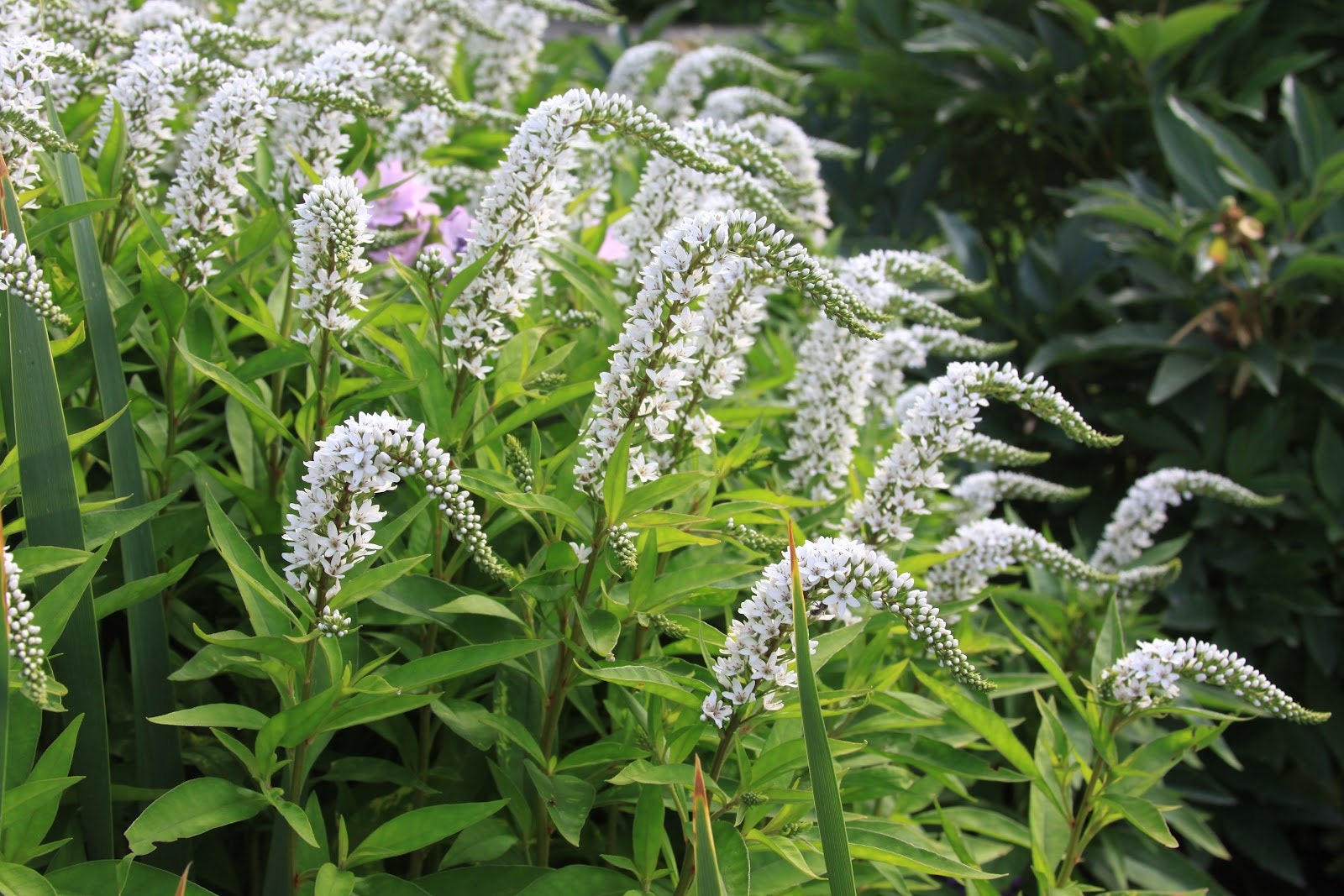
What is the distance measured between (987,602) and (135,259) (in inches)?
82.4

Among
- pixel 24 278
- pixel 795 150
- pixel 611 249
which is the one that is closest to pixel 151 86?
pixel 24 278

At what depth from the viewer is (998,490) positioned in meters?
2.71

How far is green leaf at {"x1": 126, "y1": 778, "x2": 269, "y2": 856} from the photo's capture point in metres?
1.39

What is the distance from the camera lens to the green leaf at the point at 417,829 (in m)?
1.54

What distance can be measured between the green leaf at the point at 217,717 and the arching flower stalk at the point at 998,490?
1.66m

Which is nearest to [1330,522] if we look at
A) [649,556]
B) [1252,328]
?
[1252,328]

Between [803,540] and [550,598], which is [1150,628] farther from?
[550,598]

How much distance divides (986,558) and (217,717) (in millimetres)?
1415

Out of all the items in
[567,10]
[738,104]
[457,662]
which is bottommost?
[457,662]

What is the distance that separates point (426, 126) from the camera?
2.63 m

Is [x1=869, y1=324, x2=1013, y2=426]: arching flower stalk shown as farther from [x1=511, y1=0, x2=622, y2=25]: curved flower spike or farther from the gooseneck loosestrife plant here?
[x1=511, y1=0, x2=622, y2=25]: curved flower spike

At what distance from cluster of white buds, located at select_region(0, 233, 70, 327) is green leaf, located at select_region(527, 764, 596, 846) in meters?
0.89

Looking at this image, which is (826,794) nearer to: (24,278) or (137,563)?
(137,563)

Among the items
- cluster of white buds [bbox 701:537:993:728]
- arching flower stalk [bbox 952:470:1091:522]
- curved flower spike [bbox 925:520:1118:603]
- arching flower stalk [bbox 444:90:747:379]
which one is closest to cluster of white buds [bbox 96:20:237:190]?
arching flower stalk [bbox 444:90:747:379]
